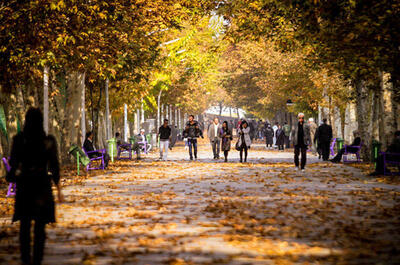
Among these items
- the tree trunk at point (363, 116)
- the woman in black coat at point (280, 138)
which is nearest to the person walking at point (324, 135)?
the tree trunk at point (363, 116)

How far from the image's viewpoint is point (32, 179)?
7090mm

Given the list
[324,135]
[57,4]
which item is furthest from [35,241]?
[324,135]

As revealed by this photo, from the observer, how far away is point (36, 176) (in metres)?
7.10

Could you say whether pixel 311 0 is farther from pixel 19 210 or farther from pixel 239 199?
pixel 19 210

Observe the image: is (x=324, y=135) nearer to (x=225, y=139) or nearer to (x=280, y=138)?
(x=225, y=139)

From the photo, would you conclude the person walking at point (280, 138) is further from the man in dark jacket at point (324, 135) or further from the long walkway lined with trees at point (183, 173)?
the man in dark jacket at point (324, 135)

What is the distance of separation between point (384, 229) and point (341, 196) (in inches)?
180

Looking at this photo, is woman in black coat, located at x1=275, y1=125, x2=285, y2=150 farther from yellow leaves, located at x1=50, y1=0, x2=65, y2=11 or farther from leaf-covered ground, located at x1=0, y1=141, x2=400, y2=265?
yellow leaves, located at x1=50, y1=0, x2=65, y2=11

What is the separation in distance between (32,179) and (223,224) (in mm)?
3600

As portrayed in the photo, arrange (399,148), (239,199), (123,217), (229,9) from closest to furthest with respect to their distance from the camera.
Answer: (123,217)
(239,199)
(399,148)
(229,9)

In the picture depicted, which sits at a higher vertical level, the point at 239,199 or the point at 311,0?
the point at 311,0

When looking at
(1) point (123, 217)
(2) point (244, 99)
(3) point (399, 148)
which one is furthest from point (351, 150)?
(2) point (244, 99)

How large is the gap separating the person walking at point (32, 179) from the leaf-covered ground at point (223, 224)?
1.71ft

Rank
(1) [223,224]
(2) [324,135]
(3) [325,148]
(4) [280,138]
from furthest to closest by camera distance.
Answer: (4) [280,138], (3) [325,148], (2) [324,135], (1) [223,224]
